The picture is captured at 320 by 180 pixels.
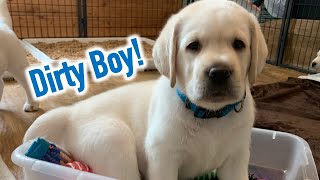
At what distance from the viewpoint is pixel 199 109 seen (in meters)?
0.92

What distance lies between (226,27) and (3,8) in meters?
1.56

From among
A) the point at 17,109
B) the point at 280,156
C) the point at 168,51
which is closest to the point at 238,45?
the point at 168,51

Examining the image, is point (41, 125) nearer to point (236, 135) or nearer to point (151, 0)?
point (236, 135)

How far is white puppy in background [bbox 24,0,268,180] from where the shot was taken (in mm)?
842

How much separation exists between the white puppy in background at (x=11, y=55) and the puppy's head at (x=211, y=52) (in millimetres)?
1085

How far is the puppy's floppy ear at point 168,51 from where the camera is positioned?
2.94 ft

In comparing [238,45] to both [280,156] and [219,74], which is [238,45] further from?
[280,156]

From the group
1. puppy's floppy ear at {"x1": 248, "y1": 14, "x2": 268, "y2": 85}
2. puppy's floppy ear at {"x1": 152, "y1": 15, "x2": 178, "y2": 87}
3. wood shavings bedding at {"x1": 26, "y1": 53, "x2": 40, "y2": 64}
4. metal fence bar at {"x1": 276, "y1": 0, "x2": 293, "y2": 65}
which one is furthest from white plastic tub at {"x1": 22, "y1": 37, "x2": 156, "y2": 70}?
puppy's floppy ear at {"x1": 248, "y1": 14, "x2": 268, "y2": 85}

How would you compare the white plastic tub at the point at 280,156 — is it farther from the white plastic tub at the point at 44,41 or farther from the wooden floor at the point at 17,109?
the white plastic tub at the point at 44,41

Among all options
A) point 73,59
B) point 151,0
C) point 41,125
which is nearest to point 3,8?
point 73,59

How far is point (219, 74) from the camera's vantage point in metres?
0.80

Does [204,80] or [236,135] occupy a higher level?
[204,80]

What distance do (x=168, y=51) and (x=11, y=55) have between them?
46.1 inches

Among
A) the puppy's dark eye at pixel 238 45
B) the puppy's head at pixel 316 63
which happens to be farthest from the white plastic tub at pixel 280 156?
the puppy's head at pixel 316 63
